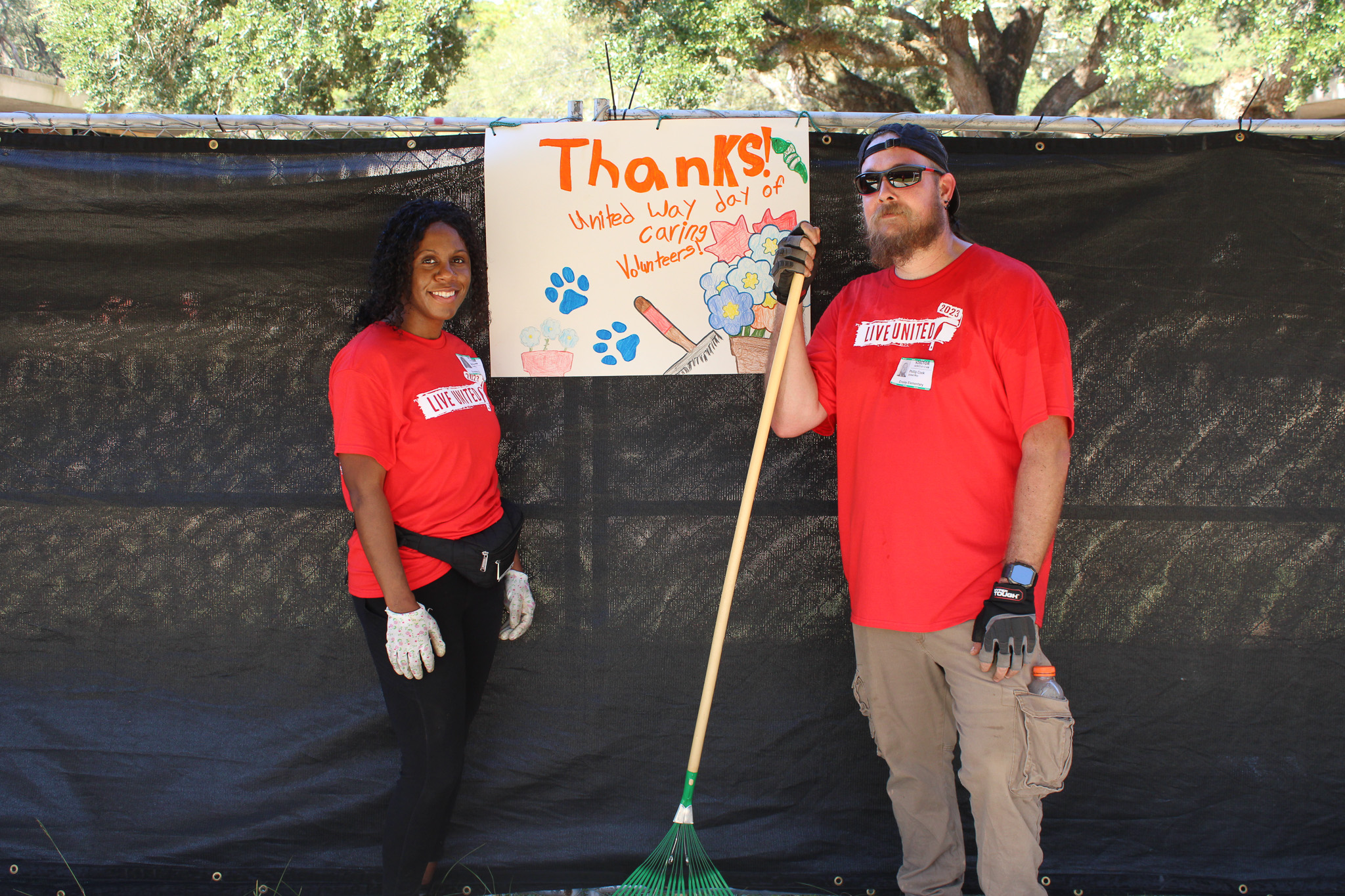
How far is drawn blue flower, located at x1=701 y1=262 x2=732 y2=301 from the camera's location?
2998 millimetres

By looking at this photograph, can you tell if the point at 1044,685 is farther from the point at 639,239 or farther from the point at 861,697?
the point at 639,239

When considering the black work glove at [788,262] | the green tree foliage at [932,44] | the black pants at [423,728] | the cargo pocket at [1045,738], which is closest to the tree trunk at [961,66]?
the green tree foliage at [932,44]

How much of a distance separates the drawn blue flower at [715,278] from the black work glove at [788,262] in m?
0.36

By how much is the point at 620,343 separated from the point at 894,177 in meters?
1.02

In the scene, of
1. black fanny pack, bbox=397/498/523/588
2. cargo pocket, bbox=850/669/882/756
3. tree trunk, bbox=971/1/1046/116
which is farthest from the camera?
tree trunk, bbox=971/1/1046/116

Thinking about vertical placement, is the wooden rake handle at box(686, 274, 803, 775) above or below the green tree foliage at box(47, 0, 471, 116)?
below

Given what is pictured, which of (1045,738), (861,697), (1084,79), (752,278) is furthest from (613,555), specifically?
(1084,79)

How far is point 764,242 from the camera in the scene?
2982 millimetres

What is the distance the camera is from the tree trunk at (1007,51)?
51.5 ft

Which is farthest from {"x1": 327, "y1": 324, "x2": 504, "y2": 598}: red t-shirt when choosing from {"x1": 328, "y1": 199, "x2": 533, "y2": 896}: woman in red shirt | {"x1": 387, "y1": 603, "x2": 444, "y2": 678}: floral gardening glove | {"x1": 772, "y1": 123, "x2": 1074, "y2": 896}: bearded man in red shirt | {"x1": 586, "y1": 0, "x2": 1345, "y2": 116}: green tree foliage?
{"x1": 586, "y1": 0, "x2": 1345, "y2": 116}: green tree foliage

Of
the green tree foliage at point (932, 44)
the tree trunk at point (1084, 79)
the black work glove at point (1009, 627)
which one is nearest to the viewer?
the black work glove at point (1009, 627)

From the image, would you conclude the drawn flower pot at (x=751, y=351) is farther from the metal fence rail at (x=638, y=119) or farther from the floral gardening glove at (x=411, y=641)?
the floral gardening glove at (x=411, y=641)

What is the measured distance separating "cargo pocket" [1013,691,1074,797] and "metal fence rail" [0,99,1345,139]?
1.77 metres

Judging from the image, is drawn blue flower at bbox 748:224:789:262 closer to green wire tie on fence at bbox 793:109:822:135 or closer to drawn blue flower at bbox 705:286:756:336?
drawn blue flower at bbox 705:286:756:336
